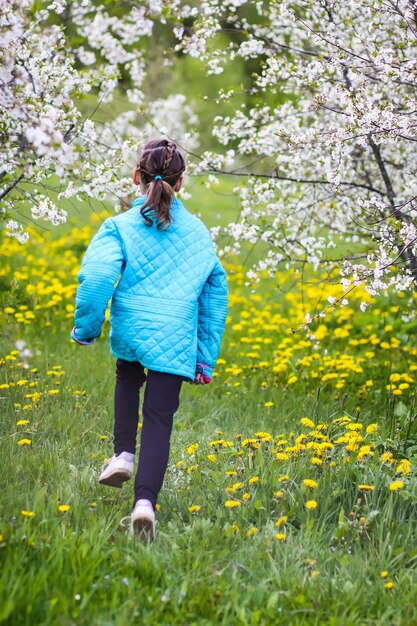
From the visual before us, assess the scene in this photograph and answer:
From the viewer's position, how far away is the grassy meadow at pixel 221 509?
96.6 inches

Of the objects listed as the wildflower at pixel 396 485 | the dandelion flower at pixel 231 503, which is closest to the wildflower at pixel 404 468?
the wildflower at pixel 396 485

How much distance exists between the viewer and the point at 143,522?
2852 mm

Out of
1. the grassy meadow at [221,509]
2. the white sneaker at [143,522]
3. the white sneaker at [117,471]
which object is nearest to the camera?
the grassy meadow at [221,509]

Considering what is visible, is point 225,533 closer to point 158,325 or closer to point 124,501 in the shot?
point 124,501

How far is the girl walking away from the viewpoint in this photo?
305 centimetres

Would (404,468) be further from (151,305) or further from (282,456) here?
(151,305)

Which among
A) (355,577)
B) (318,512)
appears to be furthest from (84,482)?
(355,577)

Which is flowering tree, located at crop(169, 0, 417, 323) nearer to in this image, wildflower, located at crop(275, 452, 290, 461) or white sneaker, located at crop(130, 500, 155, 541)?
wildflower, located at crop(275, 452, 290, 461)

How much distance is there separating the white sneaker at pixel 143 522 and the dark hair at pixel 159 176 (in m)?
1.14

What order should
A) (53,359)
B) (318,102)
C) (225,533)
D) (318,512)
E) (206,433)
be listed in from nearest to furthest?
(225,533)
(318,512)
(318,102)
(206,433)
(53,359)

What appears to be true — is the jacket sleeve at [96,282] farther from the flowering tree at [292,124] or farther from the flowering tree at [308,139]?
the flowering tree at [308,139]

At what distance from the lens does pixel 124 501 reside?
329 centimetres

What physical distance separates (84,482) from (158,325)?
0.87 metres

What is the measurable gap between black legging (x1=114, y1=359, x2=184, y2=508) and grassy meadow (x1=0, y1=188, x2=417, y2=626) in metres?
0.22
